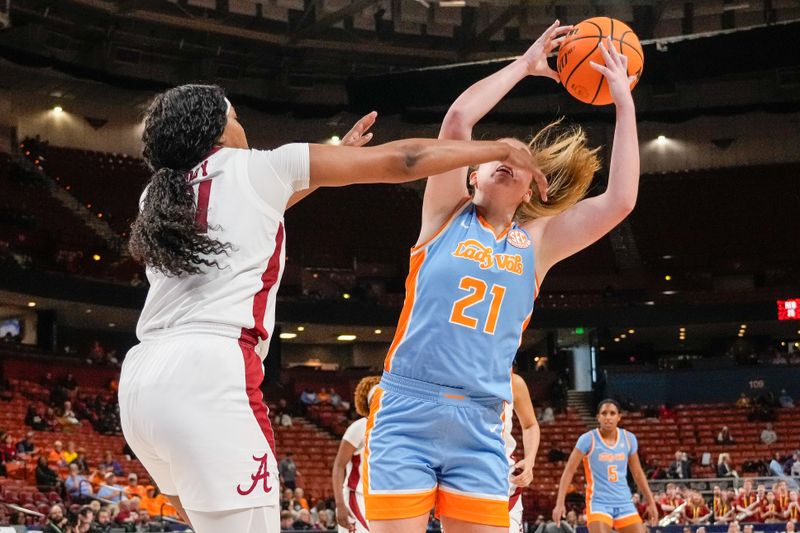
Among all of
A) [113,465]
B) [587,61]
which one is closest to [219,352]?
[587,61]

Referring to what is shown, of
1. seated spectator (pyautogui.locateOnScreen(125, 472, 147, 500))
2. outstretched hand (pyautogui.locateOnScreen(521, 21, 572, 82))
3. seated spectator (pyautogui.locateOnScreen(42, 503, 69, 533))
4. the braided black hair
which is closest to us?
the braided black hair

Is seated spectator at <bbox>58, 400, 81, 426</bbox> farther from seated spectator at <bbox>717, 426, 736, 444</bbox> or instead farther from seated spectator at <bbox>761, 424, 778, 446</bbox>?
seated spectator at <bbox>761, 424, 778, 446</bbox>

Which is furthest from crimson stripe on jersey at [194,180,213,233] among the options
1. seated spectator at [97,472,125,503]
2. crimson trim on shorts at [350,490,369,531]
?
seated spectator at [97,472,125,503]

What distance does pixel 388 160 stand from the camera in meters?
2.91

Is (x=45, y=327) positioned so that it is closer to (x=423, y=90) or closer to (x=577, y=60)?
(x=423, y=90)

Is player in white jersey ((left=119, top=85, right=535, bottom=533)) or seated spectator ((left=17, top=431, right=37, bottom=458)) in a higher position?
player in white jersey ((left=119, top=85, right=535, bottom=533))

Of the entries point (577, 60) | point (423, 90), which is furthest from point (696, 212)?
point (577, 60)

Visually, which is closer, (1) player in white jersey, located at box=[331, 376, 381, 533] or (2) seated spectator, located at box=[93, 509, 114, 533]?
(1) player in white jersey, located at box=[331, 376, 381, 533]

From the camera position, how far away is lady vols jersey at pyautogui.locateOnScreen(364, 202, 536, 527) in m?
3.71

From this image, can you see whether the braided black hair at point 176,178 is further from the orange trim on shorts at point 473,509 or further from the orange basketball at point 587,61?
the orange basketball at point 587,61

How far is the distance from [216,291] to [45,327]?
91.2 feet

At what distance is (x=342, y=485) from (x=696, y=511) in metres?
10.4

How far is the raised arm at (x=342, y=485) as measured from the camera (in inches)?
293

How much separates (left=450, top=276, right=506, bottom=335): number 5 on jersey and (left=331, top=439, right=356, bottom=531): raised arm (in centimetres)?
396
